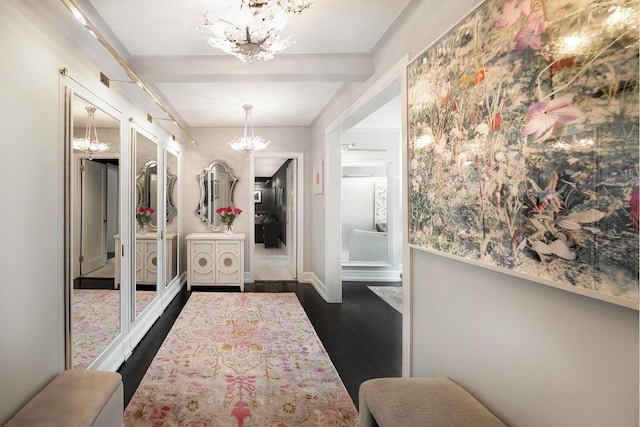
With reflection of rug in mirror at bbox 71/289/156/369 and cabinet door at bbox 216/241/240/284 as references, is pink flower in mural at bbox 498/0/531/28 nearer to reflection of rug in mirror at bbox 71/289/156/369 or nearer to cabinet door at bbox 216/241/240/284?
reflection of rug in mirror at bbox 71/289/156/369

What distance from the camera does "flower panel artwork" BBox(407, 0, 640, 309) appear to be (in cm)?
84

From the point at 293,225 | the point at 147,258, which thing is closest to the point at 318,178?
the point at 293,225

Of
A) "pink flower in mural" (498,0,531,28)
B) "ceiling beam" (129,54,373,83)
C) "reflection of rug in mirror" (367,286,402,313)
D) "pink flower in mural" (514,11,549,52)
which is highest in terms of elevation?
"ceiling beam" (129,54,373,83)

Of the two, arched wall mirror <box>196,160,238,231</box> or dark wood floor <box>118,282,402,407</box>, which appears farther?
arched wall mirror <box>196,160,238,231</box>

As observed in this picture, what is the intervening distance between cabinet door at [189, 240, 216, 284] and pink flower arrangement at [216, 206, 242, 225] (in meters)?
0.45

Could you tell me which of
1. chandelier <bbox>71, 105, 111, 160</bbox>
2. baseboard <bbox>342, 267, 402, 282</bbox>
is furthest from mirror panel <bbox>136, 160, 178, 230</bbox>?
baseboard <bbox>342, 267, 402, 282</bbox>

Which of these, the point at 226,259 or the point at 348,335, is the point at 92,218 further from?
the point at 226,259

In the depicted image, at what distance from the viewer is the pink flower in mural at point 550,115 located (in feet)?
3.15

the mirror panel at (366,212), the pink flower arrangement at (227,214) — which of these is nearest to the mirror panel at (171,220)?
the pink flower arrangement at (227,214)

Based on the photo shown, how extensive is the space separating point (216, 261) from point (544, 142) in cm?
449

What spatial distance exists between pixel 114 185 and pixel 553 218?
2.79 metres

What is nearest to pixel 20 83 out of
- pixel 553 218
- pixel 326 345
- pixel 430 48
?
pixel 430 48

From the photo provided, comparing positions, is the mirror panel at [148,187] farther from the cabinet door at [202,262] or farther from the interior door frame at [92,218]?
the cabinet door at [202,262]

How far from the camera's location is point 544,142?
41.2 inches
